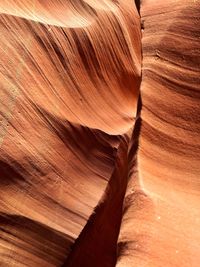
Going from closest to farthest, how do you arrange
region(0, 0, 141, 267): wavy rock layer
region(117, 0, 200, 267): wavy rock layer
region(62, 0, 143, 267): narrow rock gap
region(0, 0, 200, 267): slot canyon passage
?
region(117, 0, 200, 267): wavy rock layer < region(0, 0, 200, 267): slot canyon passage < region(0, 0, 141, 267): wavy rock layer < region(62, 0, 143, 267): narrow rock gap

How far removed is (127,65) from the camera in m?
2.46

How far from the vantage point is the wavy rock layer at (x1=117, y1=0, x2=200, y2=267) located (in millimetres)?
1637

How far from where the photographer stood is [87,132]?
2.19m

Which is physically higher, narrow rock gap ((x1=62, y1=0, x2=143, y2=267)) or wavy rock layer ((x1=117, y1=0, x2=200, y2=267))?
wavy rock layer ((x1=117, y1=0, x2=200, y2=267))

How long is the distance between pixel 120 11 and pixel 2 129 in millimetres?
879

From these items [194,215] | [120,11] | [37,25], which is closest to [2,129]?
[37,25]

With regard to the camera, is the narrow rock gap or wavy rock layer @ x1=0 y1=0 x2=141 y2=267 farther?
the narrow rock gap

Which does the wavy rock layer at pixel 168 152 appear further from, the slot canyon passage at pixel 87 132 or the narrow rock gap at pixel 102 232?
the narrow rock gap at pixel 102 232

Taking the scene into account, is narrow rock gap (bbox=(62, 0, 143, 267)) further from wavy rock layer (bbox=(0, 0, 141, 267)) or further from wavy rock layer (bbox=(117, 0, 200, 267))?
wavy rock layer (bbox=(117, 0, 200, 267))

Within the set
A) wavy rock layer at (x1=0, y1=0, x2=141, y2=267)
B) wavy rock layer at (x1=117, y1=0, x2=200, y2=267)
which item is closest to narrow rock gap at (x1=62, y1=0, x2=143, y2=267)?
wavy rock layer at (x1=0, y1=0, x2=141, y2=267)

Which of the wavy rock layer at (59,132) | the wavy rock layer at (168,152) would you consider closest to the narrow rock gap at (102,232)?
the wavy rock layer at (59,132)

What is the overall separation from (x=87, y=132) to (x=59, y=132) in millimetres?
125

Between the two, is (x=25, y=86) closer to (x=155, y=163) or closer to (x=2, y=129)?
(x=2, y=129)

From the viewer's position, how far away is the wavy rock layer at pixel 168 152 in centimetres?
164
